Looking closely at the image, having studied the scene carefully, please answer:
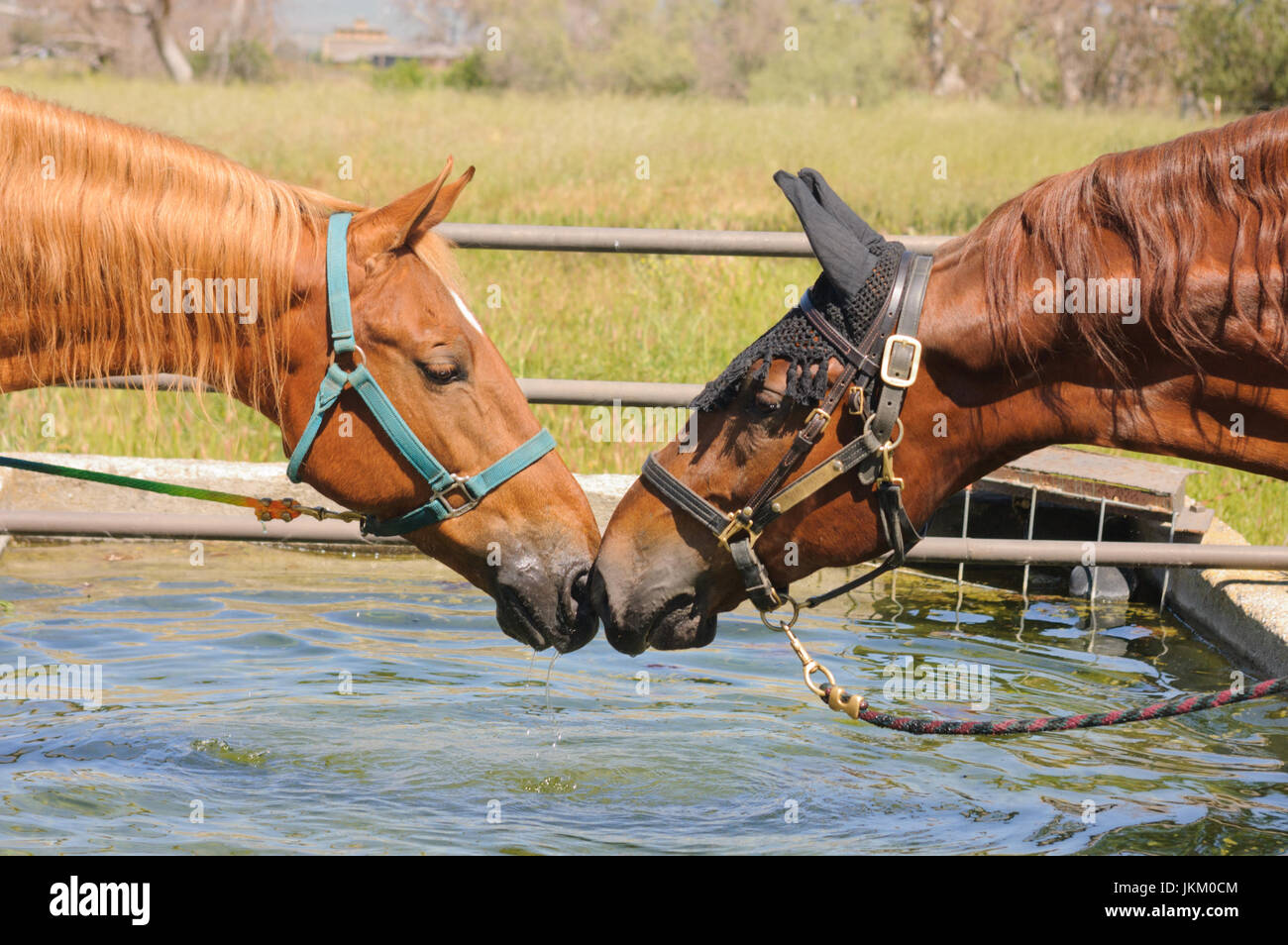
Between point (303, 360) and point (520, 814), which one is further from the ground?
point (303, 360)

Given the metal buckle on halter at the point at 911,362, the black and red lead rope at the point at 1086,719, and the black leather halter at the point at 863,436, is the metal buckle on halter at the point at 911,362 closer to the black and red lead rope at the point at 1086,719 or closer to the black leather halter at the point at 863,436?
the black leather halter at the point at 863,436

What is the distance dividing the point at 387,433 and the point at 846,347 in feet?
3.44

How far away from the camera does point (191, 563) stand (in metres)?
5.66

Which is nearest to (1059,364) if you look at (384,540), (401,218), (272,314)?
(401,218)

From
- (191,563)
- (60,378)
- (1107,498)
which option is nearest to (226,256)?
(60,378)

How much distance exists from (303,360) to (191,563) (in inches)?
119

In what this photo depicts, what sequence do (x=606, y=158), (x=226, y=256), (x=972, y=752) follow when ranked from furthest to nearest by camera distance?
(x=606, y=158) → (x=972, y=752) → (x=226, y=256)

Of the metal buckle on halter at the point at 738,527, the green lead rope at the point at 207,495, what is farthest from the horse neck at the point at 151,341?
the metal buckle on halter at the point at 738,527

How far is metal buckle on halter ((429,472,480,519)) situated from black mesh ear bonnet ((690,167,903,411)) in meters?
0.73

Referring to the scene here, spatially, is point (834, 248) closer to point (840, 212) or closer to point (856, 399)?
point (840, 212)

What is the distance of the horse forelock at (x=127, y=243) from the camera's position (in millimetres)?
2773

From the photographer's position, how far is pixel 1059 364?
2555 millimetres

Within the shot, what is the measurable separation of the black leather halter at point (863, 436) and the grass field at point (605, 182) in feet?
4.57
